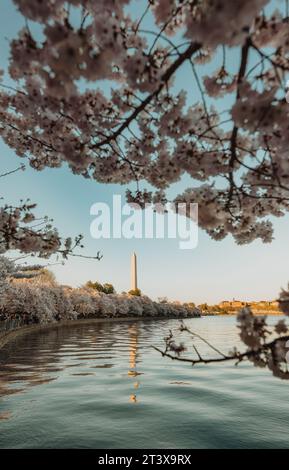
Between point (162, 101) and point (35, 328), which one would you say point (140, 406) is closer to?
point (162, 101)

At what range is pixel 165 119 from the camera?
599 cm

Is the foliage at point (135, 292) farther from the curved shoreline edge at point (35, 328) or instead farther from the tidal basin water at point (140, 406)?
the tidal basin water at point (140, 406)

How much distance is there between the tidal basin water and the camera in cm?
819

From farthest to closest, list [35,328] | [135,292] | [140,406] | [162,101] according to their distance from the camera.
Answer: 1. [135,292]
2. [35,328]
3. [140,406]
4. [162,101]

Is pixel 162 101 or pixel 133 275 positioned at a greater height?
pixel 133 275

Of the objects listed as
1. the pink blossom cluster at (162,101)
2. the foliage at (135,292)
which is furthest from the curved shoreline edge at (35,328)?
the foliage at (135,292)

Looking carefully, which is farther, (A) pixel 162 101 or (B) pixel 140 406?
(B) pixel 140 406

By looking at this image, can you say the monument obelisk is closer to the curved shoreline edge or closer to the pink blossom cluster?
the curved shoreline edge

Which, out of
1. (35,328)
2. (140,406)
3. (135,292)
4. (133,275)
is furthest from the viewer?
(133,275)

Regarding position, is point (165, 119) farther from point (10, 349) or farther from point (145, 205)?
point (10, 349)

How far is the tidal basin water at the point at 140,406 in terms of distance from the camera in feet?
26.9

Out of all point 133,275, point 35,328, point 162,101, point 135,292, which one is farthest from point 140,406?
point 133,275

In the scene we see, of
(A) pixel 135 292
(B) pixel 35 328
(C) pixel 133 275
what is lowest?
(B) pixel 35 328

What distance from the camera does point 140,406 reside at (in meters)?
10.6
